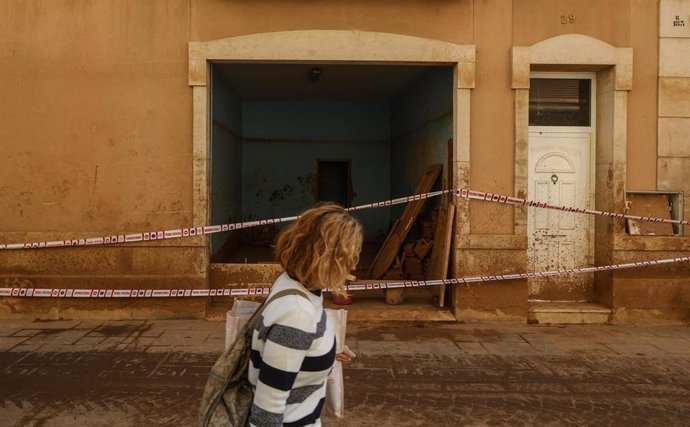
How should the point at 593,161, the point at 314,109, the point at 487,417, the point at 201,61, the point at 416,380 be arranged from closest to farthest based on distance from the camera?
the point at 487,417
the point at 416,380
the point at 201,61
the point at 593,161
the point at 314,109

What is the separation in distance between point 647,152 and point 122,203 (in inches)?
262

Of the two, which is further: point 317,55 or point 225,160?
point 225,160

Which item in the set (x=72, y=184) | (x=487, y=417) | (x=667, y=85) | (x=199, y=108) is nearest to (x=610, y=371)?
(x=487, y=417)

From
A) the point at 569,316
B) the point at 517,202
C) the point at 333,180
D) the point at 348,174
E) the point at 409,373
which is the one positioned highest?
the point at 348,174

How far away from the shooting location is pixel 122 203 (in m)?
8.00

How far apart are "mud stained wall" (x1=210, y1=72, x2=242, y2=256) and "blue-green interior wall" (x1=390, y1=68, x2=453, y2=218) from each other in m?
3.76

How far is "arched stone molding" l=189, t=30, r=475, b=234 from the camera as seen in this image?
313 inches

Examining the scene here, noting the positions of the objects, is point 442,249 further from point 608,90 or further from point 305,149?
point 305,149

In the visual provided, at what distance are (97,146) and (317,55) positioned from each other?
2948mm

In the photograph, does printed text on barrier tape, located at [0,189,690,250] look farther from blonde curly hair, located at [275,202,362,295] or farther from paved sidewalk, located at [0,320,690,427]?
blonde curly hair, located at [275,202,362,295]

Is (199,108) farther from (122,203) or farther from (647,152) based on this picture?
(647,152)

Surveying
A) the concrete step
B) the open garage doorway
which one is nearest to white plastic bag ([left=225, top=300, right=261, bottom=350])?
the concrete step

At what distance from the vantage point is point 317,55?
7.99 meters

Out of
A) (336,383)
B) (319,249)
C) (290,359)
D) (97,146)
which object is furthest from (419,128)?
(290,359)
